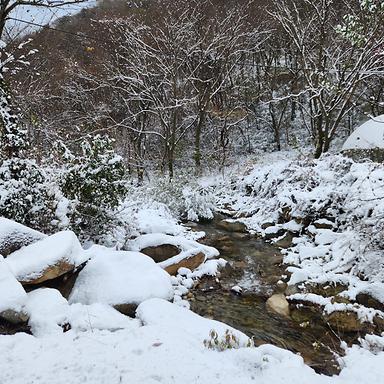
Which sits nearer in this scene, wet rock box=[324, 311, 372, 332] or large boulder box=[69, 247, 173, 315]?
large boulder box=[69, 247, 173, 315]

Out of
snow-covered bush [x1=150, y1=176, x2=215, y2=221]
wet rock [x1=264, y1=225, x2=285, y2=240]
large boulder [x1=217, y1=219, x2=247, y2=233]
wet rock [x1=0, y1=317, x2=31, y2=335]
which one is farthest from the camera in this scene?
snow-covered bush [x1=150, y1=176, x2=215, y2=221]

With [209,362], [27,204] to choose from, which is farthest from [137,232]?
[209,362]

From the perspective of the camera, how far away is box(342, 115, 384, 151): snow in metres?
8.80

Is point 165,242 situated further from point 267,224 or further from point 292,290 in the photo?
point 267,224

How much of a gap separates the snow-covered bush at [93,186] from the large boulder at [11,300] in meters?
2.47

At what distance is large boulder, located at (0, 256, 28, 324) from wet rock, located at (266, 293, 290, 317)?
3.09 metres

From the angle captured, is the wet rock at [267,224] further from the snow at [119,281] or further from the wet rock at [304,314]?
the snow at [119,281]

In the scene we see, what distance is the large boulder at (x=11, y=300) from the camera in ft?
11.3

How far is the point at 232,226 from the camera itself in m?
9.21

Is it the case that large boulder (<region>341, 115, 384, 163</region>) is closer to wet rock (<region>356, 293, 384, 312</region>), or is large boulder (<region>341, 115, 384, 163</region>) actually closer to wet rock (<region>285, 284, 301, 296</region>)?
wet rock (<region>285, 284, 301, 296</region>)

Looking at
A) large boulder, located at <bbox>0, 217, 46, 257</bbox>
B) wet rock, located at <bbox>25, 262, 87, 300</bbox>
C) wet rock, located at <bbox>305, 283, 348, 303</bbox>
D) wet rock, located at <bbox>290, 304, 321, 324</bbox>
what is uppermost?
large boulder, located at <bbox>0, 217, 46, 257</bbox>

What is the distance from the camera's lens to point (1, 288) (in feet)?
11.7

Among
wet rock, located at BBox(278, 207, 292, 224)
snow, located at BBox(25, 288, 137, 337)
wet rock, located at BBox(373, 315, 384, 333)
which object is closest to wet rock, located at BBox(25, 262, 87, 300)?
snow, located at BBox(25, 288, 137, 337)

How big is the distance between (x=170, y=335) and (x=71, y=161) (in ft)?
13.1
